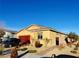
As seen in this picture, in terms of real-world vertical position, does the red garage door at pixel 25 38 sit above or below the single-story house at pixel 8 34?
below

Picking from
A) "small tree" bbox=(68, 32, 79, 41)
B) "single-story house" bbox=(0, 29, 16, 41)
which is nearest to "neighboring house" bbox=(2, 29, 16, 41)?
"single-story house" bbox=(0, 29, 16, 41)

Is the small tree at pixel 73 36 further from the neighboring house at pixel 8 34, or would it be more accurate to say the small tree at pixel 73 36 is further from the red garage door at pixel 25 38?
the neighboring house at pixel 8 34

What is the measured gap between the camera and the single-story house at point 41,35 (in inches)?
127

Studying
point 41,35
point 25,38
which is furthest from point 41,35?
point 25,38

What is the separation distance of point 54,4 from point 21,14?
57 centimetres

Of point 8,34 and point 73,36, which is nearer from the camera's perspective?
point 73,36

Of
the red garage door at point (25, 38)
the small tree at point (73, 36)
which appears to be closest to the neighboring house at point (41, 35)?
the red garage door at point (25, 38)

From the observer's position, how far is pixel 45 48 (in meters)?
3.22

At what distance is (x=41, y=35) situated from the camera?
10.7 ft

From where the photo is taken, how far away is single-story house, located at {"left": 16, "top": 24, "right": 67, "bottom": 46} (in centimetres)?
322

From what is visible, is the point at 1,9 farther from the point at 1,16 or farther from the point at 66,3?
the point at 66,3

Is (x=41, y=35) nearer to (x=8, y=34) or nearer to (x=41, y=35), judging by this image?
(x=41, y=35)

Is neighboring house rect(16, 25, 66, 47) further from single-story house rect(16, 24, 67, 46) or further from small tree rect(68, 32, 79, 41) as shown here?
small tree rect(68, 32, 79, 41)

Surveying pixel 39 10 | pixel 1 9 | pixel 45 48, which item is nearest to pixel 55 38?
pixel 45 48
